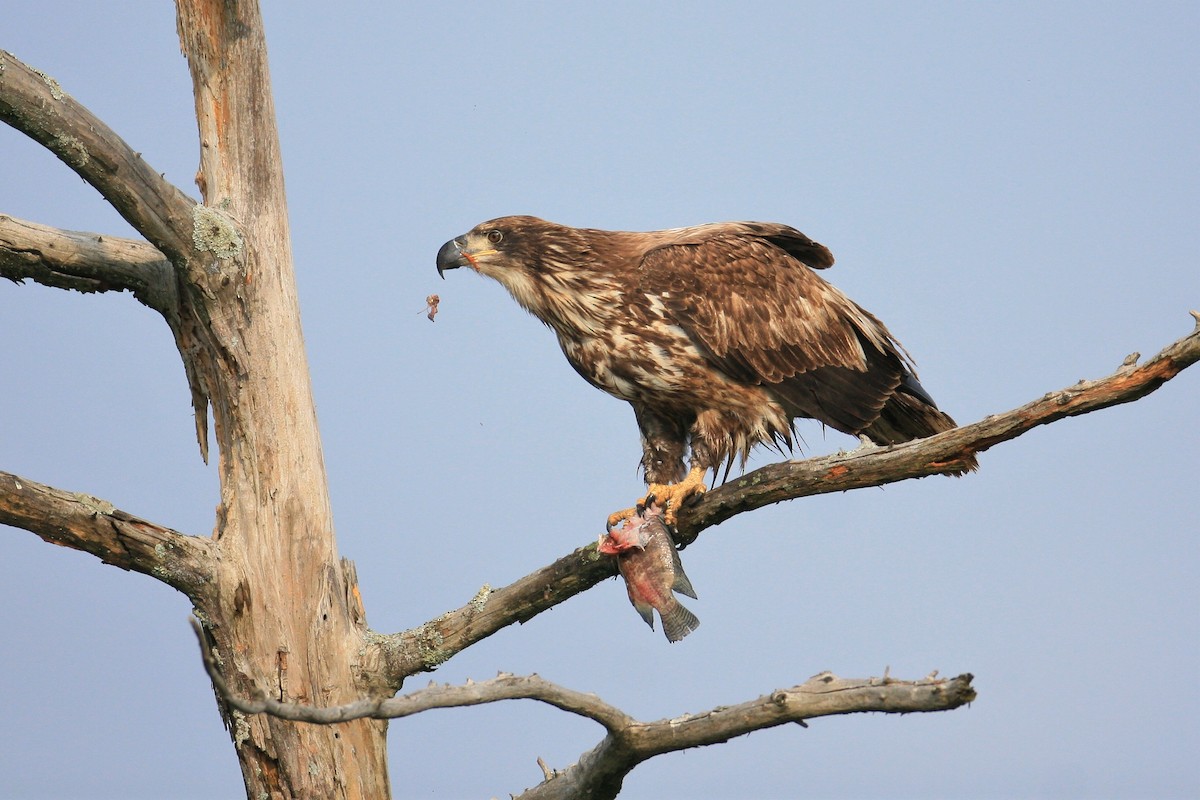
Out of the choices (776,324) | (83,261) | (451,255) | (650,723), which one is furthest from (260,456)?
(776,324)

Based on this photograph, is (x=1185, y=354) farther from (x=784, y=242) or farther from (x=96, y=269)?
(x=96, y=269)

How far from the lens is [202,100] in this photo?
5.32 meters

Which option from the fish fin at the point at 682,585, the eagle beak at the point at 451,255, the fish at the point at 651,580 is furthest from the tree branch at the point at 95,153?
the fish fin at the point at 682,585

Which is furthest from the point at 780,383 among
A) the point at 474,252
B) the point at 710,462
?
the point at 474,252

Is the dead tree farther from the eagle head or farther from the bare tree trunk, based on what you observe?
the eagle head

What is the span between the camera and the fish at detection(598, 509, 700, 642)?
5.17m

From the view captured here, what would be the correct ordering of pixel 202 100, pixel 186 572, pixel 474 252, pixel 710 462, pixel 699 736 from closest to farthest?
pixel 699 736 < pixel 186 572 < pixel 202 100 < pixel 710 462 < pixel 474 252

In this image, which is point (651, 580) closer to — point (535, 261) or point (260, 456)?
point (260, 456)

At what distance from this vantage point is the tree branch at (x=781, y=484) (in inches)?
173

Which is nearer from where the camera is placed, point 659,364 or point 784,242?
point 659,364

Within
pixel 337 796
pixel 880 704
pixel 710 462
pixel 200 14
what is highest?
pixel 200 14

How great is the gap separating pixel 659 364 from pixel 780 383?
1.95ft

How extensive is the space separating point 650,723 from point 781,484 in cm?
115

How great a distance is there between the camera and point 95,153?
15.5ft
